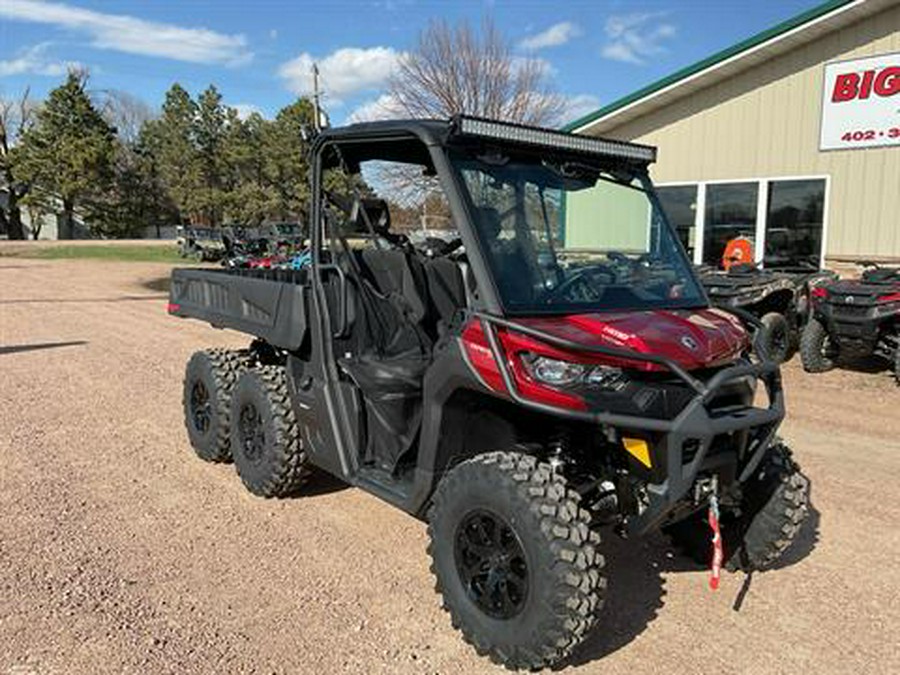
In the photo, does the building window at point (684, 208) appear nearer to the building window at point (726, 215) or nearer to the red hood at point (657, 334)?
the building window at point (726, 215)

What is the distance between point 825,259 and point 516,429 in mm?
10232

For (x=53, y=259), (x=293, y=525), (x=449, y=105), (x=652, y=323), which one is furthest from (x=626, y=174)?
(x=53, y=259)

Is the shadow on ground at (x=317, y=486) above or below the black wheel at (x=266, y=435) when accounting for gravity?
below

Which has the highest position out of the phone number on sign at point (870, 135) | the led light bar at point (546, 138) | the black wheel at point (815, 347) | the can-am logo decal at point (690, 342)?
the phone number on sign at point (870, 135)

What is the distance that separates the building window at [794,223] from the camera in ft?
39.5

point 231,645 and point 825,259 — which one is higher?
point 825,259

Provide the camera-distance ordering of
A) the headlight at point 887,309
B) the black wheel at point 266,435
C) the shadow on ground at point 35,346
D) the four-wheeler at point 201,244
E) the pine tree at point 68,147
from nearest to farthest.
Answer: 1. the black wheel at point 266,435
2. the headlight at point 887,309
3. the shadow on ground at point 35,346
4. the four-wheeler at point 201,244
5. the pine tree at point 68,147

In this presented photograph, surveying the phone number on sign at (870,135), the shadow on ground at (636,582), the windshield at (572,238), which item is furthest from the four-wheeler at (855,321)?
the windshield at (572,238)

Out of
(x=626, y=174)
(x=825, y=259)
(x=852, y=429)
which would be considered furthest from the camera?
(x=825, y=259)

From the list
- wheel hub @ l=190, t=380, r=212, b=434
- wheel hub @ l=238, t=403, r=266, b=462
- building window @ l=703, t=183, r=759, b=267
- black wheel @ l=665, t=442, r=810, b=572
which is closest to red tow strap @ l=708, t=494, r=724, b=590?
black wheel @ l=665, t=442, r=810, b=572

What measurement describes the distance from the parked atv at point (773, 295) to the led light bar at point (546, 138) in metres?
5.76

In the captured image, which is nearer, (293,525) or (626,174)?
(626,174)

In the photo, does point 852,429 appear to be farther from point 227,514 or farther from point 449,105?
point 449,105

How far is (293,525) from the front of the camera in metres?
4.53
